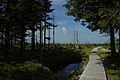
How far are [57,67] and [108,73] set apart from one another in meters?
14.4

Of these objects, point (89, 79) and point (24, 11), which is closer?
point (89, 79)

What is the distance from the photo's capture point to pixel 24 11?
113 ft

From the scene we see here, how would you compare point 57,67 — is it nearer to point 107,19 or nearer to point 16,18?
point 16,18

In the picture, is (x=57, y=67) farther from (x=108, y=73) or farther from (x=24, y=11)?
(x=108, y=73)

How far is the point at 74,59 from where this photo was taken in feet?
150

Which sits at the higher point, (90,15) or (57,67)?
(90,15)

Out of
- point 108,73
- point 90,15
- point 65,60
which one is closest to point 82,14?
point 90,15

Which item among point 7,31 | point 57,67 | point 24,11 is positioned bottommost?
point 57,67

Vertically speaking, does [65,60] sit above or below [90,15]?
below

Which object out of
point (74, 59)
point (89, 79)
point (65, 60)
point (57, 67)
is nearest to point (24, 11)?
point (57, 67)

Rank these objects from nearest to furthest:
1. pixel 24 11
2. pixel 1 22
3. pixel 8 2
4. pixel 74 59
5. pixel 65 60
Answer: pixel 1 22 < pixel 8 2 < pixel 24 11 < pixel 65 60 < pixel 74 59

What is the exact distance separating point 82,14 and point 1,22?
8593 millimetres

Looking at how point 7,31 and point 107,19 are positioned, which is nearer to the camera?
point 107,19

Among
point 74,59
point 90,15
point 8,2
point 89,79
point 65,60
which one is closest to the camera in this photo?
point 89,79
